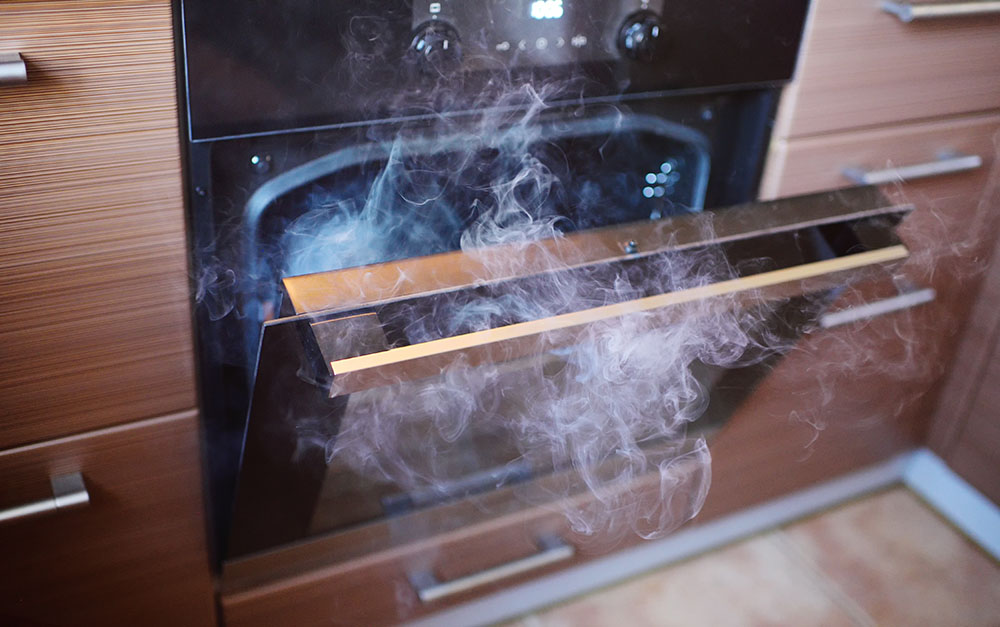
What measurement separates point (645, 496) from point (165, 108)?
74 cm

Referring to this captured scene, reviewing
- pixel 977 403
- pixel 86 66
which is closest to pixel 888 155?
pixel 977 403

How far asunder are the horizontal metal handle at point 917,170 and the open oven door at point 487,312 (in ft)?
0.62

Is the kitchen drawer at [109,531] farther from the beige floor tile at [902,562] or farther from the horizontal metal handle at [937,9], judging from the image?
the beige floor tile at [902,562]

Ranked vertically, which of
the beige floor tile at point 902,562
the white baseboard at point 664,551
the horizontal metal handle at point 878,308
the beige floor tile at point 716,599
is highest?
the horizontal metal handle at point 878,308

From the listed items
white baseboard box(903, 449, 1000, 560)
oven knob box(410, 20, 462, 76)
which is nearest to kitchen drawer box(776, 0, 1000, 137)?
oven knob box(410, 20, 462, 76)

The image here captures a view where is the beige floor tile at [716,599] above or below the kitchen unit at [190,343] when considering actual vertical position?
below

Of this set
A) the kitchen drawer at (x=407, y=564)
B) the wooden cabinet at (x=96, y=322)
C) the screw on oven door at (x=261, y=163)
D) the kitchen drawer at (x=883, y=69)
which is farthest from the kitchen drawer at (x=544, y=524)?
the screw on oven door at (x=261, y=163)

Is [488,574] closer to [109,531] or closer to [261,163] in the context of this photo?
[109,531]

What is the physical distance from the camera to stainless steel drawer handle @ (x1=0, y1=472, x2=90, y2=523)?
0.65 meters

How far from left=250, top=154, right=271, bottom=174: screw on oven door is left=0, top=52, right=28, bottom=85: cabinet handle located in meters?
0.16

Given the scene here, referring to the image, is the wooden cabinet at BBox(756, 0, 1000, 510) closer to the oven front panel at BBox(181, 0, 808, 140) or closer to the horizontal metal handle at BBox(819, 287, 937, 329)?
the horizontal metal handle at BBox(819, 287, 937, 329)

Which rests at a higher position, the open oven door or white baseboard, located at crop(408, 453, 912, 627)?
the open oven door

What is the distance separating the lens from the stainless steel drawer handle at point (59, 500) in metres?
0.65

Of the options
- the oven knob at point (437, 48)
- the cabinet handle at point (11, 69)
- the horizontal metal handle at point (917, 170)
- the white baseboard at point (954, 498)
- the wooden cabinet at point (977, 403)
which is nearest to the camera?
the cabinet handle at point (11, 69)
